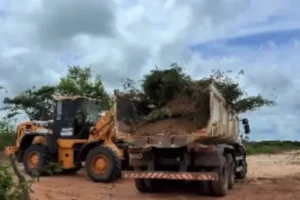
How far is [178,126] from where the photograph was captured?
588 inches

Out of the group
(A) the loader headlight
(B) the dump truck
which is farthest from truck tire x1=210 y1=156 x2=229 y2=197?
(A) the loader headlight

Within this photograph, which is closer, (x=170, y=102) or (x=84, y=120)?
(x=170, y=102)

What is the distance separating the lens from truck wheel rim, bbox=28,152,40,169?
810 inches

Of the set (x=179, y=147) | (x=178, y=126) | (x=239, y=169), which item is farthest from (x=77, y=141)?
(x=179, y=147)

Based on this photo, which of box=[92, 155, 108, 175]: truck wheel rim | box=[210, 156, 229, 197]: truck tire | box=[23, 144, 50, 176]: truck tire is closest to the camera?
box=[210, 156, 229, 197]: truck tire

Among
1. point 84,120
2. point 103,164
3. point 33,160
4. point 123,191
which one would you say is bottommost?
point 123,191

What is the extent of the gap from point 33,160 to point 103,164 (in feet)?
10.9

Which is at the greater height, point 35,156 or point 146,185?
point 35,156

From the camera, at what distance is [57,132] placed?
20.5 m

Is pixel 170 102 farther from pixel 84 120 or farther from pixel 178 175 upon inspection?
pixel 84 120

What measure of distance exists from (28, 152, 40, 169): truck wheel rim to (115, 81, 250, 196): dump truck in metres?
5.55

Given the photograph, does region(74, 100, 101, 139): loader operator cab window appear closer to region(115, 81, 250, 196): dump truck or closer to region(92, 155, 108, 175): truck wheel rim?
region(92, 155, 108, 175): truck wheel rim

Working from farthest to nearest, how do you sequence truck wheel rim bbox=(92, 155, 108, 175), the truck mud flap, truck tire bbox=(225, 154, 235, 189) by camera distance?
1. truck wheel rim bbox=(92, 155, 108, 175)
2. truck tire bbox=(225, 154, 235, 189)
3. the truck mud flap

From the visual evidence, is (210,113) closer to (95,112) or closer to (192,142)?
(192,142)
